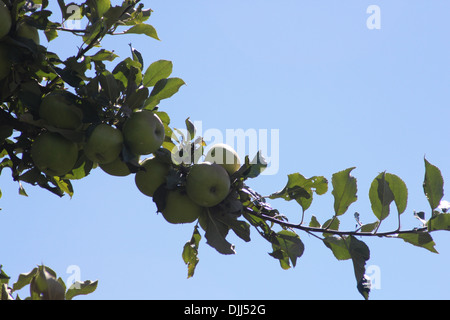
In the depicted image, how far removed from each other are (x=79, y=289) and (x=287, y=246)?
3.39 ft

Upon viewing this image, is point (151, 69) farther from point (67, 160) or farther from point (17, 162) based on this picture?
point (17, 162)

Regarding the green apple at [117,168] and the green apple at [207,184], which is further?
the green apple at [117,168]

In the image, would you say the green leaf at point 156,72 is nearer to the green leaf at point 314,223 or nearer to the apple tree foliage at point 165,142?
the apple tree foliage at point 165,142

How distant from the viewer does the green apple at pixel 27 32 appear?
252 centimetres

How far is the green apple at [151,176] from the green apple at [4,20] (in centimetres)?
86

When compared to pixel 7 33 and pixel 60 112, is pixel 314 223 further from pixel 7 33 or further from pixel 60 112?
pixel 7 33

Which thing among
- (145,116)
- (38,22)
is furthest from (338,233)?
(38,22)

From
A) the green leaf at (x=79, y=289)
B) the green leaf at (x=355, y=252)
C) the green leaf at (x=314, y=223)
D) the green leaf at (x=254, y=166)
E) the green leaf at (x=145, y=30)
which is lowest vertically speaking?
the green leaf at (x=79, y=289)

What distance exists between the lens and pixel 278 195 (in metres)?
2.71

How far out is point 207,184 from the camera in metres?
2.44

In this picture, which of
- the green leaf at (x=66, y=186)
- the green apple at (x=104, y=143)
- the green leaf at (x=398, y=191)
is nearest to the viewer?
the green apple at (x=104, y=143)

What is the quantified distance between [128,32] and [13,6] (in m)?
0.65

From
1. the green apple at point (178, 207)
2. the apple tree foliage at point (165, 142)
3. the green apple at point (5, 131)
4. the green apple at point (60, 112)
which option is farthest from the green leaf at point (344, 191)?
the green apple at point (5, 131)

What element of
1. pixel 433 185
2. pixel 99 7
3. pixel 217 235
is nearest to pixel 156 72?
pixel 99 7
